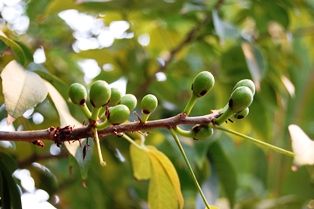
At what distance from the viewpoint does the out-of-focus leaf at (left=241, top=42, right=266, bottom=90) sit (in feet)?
3.64

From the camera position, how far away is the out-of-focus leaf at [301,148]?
2.36 ft

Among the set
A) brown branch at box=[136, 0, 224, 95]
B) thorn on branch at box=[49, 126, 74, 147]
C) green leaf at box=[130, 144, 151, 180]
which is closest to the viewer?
thorn on branch at box=[49, 126, 74, 147]

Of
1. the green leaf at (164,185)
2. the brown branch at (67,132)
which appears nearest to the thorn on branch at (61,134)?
the brown branch at (67,132)

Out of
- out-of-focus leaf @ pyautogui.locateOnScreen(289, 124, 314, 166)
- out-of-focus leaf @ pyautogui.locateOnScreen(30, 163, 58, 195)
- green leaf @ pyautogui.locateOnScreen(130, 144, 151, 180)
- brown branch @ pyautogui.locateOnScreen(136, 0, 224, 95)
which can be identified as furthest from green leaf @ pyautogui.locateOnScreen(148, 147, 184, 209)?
brown branch @ pyautogui.locateOnScreen(136, 0, 224, 95)

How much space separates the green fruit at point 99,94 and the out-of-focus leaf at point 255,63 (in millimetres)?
528

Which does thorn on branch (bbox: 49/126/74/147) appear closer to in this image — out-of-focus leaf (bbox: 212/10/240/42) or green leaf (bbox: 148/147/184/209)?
green leaf (bbox: 148/147/184/209)

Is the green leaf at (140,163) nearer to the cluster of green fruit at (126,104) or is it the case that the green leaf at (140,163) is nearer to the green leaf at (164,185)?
the green leaf at (164,185)

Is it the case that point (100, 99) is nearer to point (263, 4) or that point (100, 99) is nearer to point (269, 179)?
point (263, 4)

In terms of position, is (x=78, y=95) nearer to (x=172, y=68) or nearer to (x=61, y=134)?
(x=61, y=134)

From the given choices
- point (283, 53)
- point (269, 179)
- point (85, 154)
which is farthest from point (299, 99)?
point (85, 154)

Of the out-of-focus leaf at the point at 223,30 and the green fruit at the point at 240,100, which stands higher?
the green fruit at the point at 240,100

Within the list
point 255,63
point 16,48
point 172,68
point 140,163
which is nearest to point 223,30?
point 255,63

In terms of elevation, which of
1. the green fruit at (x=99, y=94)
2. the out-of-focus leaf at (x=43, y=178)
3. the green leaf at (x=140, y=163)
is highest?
the green fruit at (x=99, y=94)

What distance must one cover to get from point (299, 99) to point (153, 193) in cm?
140
